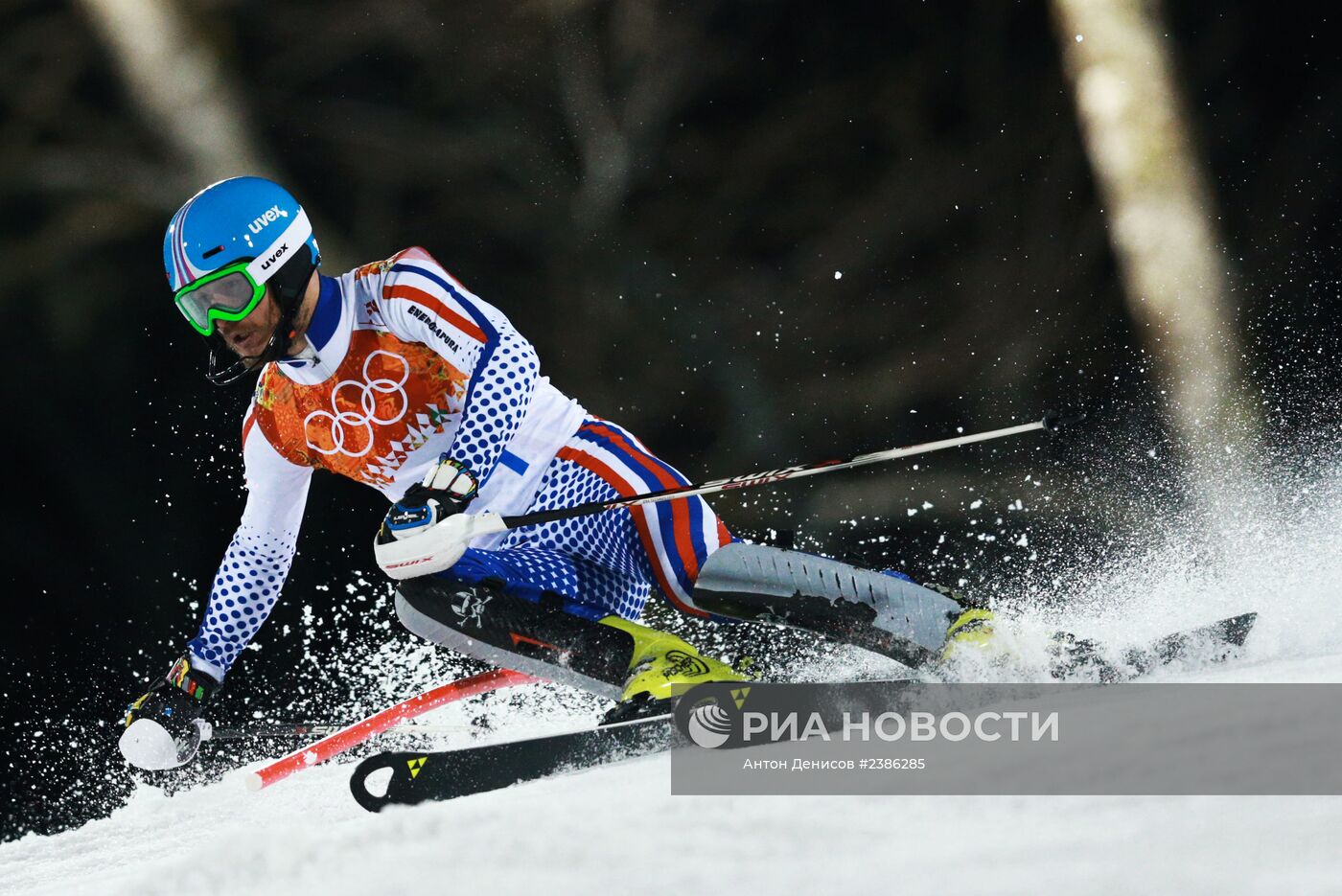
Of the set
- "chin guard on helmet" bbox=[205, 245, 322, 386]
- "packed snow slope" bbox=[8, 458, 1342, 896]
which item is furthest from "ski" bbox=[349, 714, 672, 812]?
"chin guard on helmet" bbox=[205, 245, 322, 386]

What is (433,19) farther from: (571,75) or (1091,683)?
(1091,683)

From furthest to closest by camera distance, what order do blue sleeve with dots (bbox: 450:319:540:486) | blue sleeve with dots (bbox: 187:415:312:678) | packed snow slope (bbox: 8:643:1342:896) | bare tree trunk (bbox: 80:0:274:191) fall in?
bare tree trunk (bbox: 80:0:274:191), blue sleeve with dots (bbox: 187:415:312:678), blue sleeve with dots (bbox: 450:319:540:486), packed snow slope (bbox: 8:643:1342:896)

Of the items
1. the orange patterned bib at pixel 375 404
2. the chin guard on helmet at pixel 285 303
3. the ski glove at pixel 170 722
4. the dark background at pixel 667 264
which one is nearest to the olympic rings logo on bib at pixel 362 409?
the orange patterned bib at pixel 375 404

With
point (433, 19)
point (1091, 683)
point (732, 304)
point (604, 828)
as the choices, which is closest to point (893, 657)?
point (1091, 683)

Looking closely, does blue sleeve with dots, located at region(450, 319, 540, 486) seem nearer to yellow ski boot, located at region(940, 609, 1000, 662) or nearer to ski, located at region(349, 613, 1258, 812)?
ski, located at region(349, 613, 1258, 812)

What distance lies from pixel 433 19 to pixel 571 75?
52 cm

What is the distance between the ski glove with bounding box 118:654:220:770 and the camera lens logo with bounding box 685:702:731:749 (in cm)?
109

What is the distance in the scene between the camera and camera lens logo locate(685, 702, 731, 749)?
201 cm

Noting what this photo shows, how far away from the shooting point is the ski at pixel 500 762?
2.05 metres

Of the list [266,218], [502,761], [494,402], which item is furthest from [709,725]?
[266,218]

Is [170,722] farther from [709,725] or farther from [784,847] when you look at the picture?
[784,847]

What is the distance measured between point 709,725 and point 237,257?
1.19 meters

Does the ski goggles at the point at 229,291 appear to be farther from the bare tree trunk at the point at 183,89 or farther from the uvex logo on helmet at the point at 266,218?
the bare tree trunk at the point at 183,89

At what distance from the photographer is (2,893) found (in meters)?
2.19
